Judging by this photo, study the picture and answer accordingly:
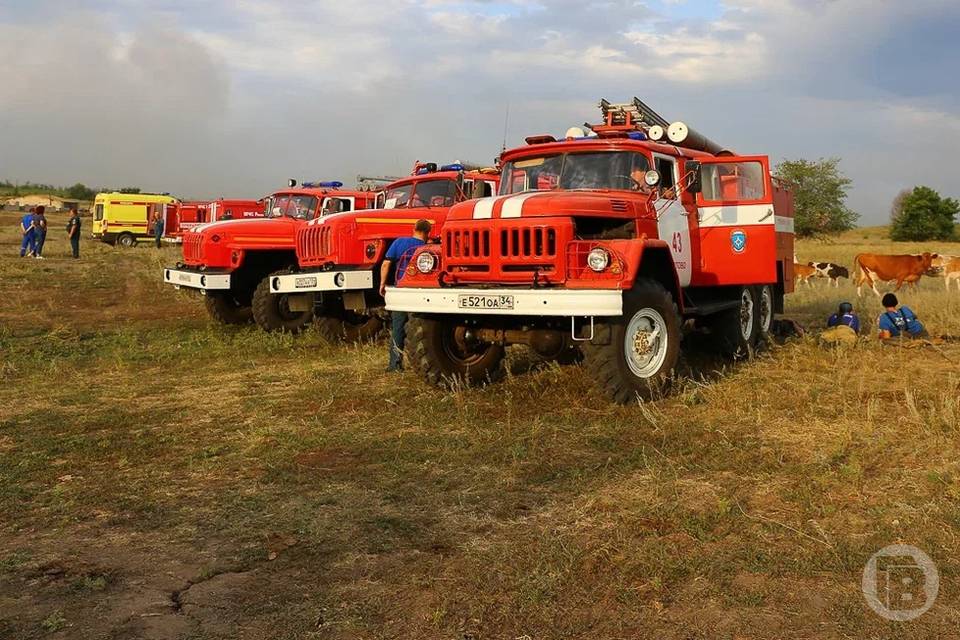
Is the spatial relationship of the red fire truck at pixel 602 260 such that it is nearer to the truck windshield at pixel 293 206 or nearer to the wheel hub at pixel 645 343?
the wheel hub at pixel 645 343

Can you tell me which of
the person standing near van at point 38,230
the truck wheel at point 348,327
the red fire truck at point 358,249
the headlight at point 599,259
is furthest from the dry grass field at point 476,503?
the person standing near van at point 38,230

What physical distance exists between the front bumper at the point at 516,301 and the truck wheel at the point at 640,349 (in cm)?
38

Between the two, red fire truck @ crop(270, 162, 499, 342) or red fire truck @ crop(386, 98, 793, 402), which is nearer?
red fire truck @ crop(386, 98, 793, 402)

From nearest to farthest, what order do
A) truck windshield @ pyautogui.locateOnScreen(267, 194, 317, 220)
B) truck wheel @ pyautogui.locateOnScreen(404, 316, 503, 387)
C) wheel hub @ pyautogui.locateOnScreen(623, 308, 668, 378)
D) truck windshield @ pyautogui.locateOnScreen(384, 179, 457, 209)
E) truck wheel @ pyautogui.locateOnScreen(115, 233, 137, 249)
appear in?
wheel hub @ pyautogui.locateOnScreen(623, 308, 668, 378) < truck wheel @ pyautogui.locateOnScreen(404, 316, 503, 387) < truck windshield @ pyautogui.locateOnScreen(384, 179, 457, 209) < truck windshield @ pyautogui.locateOnScreen(267, 194, 317, 220) < truck wheel @ pyautogui.locateOnScreen(115, 233, 137, 249)

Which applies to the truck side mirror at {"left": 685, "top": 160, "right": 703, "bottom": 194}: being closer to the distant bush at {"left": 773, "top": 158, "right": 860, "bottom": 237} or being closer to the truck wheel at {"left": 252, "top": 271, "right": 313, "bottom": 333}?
the truck wheel at {"left": 252, "top": 271, "right": 313, "bottom": 333}

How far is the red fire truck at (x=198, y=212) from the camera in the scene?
2159 cm

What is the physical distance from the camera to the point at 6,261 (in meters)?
21.5

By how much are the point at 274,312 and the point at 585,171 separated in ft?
16.7

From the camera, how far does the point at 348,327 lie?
10.5 metres

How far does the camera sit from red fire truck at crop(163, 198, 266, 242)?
70.8 feet

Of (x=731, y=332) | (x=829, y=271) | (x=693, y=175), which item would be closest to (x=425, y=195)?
(x=693, y=175)

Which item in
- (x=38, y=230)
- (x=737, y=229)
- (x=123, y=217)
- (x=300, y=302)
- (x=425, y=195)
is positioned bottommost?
(x=300, y=302)

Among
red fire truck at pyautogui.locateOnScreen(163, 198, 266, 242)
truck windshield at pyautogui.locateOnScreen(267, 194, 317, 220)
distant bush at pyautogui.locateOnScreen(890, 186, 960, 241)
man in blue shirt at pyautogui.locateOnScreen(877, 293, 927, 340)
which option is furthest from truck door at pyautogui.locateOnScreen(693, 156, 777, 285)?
distant bush at pyautogui.locateOnScreen(890, 186, 960, 241)

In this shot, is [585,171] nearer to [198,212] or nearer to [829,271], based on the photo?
[829,271]
